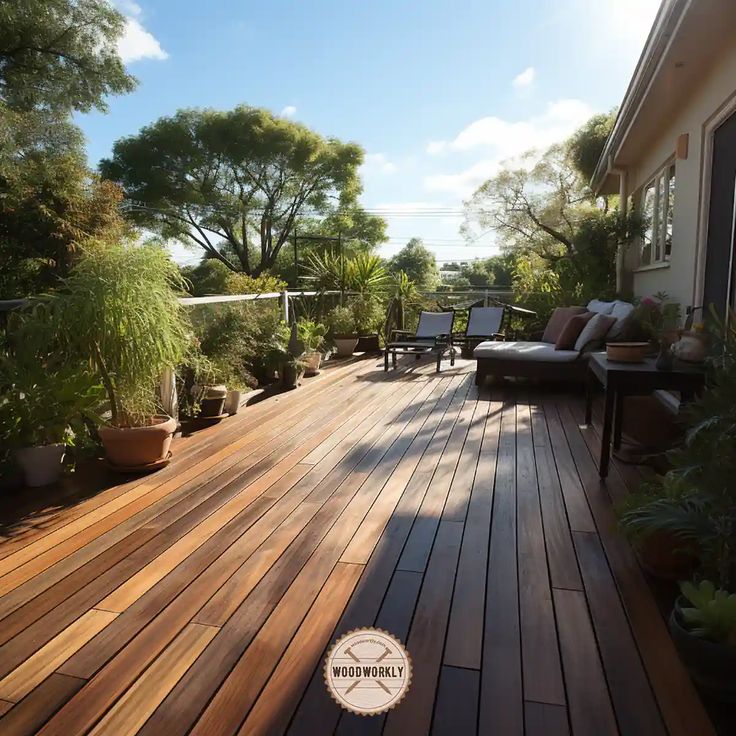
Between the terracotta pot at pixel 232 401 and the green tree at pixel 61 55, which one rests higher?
the green tree at pixel 61 55

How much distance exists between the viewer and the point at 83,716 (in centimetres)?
141

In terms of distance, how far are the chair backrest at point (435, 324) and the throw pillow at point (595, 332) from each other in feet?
8.39

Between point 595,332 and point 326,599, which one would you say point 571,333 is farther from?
point 326,599

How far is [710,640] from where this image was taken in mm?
1480

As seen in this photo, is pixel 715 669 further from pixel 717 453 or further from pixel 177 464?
pixel 177 464

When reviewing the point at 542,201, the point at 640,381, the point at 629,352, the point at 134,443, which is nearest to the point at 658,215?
the point at 629,352

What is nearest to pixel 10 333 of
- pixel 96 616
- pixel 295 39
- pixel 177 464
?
pixel 177 464

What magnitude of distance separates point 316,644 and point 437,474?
67.1 inches

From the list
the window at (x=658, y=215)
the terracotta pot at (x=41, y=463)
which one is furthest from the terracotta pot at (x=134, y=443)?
the window at (x=658, y=215)

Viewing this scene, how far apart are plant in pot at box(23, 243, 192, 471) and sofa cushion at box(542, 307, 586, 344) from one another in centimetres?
452

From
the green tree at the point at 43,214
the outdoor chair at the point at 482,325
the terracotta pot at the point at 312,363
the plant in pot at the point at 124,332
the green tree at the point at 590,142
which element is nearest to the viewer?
the plant in pot at the point at 124,332

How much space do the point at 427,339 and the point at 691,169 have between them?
3831 millimetres

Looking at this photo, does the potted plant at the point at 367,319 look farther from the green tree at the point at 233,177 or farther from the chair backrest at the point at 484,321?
the green tree at the point at 233,177

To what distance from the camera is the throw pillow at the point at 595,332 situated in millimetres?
5395
